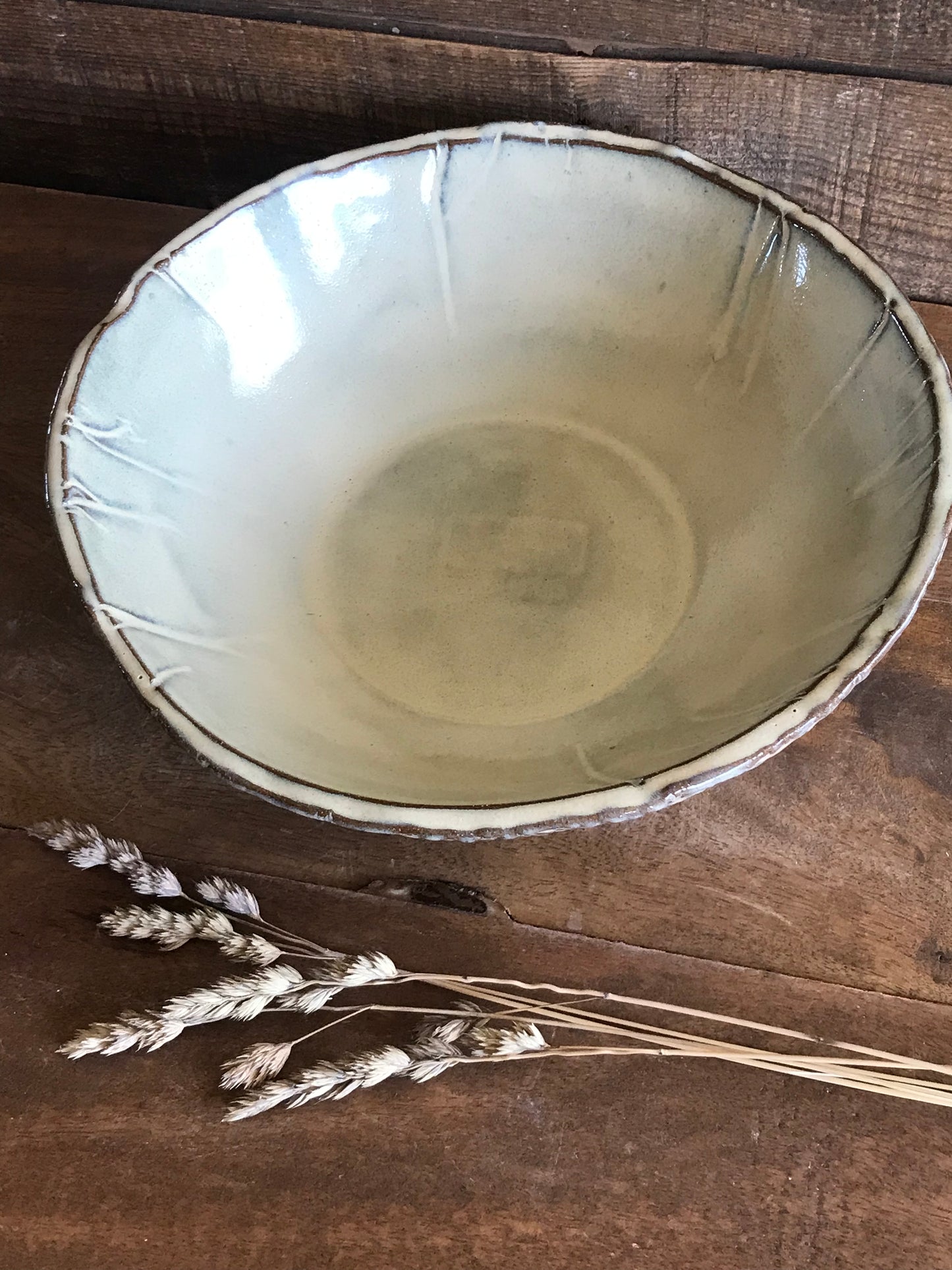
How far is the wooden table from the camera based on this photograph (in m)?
0.70

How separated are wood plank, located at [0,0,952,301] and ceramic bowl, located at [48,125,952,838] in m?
0.12

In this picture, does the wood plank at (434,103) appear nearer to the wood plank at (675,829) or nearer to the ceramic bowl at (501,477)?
the ceramic bowl at (501,477)

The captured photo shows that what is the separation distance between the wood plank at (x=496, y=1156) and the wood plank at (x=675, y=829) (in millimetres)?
34

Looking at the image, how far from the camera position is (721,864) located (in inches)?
31.7

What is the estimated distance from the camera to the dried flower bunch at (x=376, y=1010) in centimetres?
72

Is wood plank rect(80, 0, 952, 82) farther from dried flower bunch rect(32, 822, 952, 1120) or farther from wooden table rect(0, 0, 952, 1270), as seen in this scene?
dried flower bunch rect(32, 822, 952, 1120)

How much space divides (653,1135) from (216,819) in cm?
41

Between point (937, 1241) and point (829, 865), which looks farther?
point (829, 865)

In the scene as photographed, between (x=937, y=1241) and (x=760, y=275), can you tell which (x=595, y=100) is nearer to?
(x=760, y=275)

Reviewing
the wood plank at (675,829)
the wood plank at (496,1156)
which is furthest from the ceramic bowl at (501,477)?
the wood plank at (496,1156)

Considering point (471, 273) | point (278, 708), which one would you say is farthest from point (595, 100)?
point (278, 708)

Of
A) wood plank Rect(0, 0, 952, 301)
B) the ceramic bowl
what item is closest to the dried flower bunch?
the ceramic bowl

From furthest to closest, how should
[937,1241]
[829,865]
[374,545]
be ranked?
[374,545], [829,865], [937,1241]

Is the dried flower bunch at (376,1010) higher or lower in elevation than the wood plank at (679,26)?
lower
